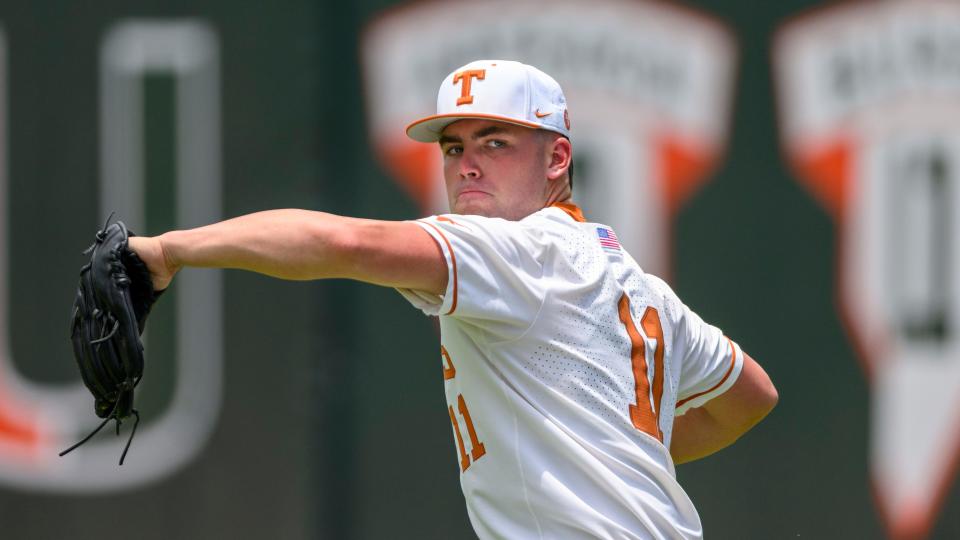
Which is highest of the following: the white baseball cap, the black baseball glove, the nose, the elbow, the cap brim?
the white baseball cap

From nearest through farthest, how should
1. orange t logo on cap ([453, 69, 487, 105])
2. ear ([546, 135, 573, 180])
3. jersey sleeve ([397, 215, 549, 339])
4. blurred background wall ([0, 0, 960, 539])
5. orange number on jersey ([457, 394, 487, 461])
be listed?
jersey sleeve ([397, 215, 549, 339])
orange number on jersey ([457, 394, 487, 461])
orange t logo on cap ([453, 69, 487, 105])
ear ([546, 135, 573, 180])
blurred background wall ([0, 0, 960, 539])

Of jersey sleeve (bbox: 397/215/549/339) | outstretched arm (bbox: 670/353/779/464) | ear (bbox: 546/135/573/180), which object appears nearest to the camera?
jersey sleeve (bbox: 397/215/549/339)

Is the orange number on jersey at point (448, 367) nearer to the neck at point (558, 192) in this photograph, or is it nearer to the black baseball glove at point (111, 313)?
the neck at point (558, 192)

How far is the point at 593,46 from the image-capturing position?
5848mm

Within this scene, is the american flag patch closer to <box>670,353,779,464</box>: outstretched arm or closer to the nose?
the nose

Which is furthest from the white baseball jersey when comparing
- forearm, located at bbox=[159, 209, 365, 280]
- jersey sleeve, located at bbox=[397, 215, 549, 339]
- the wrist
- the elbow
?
the elbow

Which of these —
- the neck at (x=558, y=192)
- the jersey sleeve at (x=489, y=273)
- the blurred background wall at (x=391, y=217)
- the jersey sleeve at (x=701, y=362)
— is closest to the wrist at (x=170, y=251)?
the jersey sleeve at (x=489, y=273)

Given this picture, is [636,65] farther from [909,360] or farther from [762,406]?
[762,406]

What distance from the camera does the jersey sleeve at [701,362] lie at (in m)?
3.26

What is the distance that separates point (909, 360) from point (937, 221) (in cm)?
59

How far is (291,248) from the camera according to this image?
251 cm

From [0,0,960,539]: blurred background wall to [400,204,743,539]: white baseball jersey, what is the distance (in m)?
2.77

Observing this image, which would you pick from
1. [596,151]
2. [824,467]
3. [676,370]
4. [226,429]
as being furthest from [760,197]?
[676,370]

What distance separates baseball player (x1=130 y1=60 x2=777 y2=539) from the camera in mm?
2562
